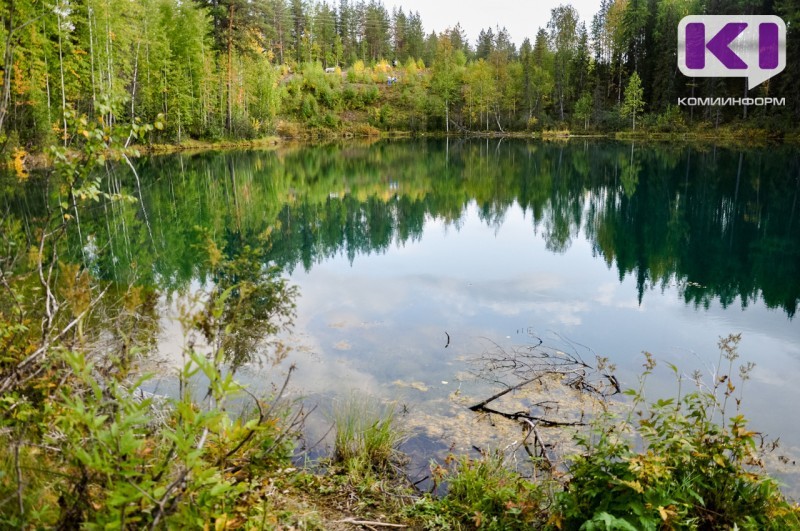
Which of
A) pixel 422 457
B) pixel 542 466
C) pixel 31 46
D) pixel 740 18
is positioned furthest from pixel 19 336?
pixel 740 18

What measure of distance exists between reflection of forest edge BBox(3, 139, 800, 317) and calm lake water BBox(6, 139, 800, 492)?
4.2 inches

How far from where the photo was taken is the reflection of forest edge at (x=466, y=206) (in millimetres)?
12859

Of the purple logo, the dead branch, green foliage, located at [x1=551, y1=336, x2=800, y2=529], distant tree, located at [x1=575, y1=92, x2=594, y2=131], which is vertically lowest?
the dead branch

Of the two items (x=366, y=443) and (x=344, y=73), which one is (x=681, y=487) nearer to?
(x=366, y=443)

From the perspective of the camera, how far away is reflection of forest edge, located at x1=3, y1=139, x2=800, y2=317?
1286 centimetres

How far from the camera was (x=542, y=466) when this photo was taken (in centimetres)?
495

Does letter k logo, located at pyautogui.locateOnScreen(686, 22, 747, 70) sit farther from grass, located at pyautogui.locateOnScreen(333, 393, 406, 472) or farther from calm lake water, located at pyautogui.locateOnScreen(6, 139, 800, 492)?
grass, located at pyautogui.locateOnScreen(333, 393, 406, 472)

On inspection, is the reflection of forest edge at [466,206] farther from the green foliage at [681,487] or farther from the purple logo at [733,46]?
the purple logo at [733,46]

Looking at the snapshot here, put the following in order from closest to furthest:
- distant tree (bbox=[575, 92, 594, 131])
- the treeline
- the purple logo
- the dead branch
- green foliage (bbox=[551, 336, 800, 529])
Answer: green foliage (bbox=[551, 336, 800, 529])
the dead branch
the treeline
the purple logo
distant tree (bbox=[575, 92, 594, 131])

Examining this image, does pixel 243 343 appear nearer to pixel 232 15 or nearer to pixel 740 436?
pixel 740 436

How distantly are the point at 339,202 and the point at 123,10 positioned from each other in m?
21.7

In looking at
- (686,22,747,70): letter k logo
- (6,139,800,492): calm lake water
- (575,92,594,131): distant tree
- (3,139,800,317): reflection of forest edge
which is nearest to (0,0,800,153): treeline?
(575,92,594,131): distant tree

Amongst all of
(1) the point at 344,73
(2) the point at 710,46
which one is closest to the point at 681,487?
(2) the point at 710,46

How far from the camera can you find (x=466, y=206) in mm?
23531
